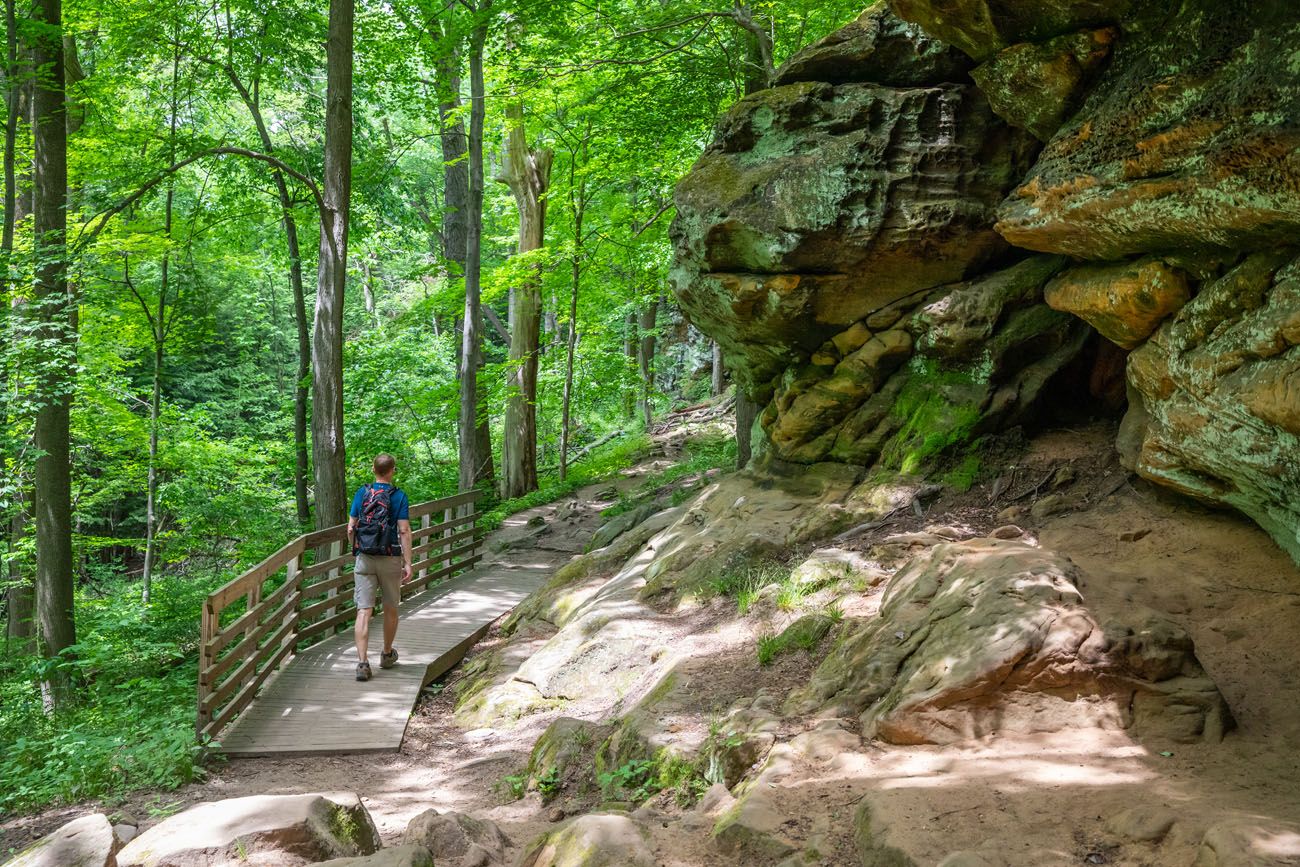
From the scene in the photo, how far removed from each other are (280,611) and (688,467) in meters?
9.56

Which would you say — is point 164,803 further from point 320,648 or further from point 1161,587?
point 1161,587

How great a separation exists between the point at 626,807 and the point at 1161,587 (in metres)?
3.69

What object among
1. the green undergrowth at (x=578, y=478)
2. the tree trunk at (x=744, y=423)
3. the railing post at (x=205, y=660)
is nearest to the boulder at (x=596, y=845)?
the railing post at (x=205, y=660)

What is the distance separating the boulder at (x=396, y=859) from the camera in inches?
146

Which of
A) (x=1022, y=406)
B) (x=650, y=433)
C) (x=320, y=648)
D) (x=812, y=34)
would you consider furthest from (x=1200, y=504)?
(x=650, y=433)

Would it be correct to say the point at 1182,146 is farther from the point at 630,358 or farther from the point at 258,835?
the point at 630,358

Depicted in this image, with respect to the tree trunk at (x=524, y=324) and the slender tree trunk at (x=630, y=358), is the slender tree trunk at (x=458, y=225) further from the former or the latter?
the slender tree trunk at (x=630, y=358)

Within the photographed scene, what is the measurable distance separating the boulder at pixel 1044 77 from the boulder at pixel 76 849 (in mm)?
7813

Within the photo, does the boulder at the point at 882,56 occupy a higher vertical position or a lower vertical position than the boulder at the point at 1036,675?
higher

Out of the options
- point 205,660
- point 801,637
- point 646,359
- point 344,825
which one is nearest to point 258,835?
point 344,825

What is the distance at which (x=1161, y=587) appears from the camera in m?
5.32

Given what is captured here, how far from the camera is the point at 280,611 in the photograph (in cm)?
820

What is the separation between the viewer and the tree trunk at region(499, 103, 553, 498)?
17359 mm

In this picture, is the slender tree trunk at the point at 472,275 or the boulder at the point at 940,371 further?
the slender tree trunk at the point at 472,275
